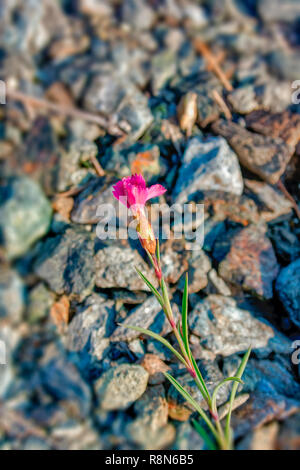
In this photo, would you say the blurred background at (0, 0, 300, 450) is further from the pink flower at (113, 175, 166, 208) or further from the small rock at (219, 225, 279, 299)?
the pink flower at (113, 175, 166, 208)

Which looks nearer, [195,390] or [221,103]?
[195,390]

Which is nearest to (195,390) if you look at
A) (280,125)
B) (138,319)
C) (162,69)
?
(138,319)

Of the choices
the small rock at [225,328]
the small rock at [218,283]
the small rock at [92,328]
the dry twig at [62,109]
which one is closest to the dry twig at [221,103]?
the dry twig at [62,109]

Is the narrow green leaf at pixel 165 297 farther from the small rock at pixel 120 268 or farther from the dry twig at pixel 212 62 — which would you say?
the dry twig at pixel 212 62

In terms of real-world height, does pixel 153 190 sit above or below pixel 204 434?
above

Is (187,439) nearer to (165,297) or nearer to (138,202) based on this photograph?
(165,297)

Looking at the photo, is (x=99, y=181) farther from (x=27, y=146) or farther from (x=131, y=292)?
(x=131, y=292)
